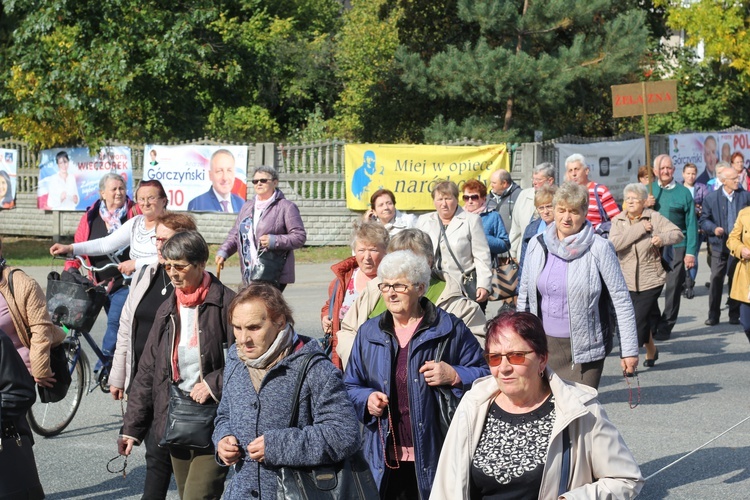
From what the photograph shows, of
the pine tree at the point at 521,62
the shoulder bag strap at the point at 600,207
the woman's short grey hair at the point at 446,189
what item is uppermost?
the pine tree at the point at 521,62

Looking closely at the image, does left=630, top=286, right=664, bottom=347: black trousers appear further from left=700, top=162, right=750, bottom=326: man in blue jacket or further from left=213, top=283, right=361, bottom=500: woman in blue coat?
left=213, top=283, right=361, bottom=500: woman in blue coat

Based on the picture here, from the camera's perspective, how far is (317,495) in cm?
415

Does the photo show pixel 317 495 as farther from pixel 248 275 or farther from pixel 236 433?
pixel 248 275

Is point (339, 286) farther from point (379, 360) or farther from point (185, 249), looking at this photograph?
point (379, 360)

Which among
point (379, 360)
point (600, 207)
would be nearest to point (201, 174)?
point (600, 207)

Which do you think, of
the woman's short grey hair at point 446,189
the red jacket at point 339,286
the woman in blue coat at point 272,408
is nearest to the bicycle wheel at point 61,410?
the red jacket at point 339,286

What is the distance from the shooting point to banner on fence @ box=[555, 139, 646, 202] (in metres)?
23.6

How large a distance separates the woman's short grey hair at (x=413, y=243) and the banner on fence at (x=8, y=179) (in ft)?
70.3

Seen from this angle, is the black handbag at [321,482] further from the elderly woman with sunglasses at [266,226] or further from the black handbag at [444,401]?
the elderly woman with sunglasses at [266,226]

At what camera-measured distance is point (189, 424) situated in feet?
17.3

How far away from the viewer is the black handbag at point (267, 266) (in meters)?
10.2

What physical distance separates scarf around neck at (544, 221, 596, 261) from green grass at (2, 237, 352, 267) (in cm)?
1387

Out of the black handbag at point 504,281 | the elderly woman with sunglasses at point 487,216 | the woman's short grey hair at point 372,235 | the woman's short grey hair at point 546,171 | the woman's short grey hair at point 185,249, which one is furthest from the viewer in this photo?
the woman's short grey hair at point 546,171

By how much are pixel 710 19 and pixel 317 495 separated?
27702 millimetres
